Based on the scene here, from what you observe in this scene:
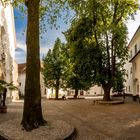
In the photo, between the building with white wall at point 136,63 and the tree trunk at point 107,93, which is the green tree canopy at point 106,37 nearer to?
the tree trunk at point 107,93

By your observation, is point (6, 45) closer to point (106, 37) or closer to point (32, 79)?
point (106, 37)

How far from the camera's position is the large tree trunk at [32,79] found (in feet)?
46.4

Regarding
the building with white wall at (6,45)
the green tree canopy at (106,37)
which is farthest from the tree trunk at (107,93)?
the building with white wall at (6,45)

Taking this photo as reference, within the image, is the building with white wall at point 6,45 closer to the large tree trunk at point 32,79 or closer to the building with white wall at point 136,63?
the large tree trunk at point 32,79

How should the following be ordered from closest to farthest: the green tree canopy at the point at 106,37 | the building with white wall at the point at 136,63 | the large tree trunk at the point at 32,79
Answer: the large tree trunk at the point at 32,79
the green tree canopy at the point at 106,37
the building with white wall at the point at 136,63

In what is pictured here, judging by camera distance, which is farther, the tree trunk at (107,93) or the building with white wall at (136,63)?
the building with white wall at (136,63)

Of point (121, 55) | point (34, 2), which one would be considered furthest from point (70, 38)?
point (34, 2)

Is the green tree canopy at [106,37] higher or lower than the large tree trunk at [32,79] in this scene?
higher

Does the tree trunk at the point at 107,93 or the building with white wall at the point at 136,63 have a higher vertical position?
the building with white wall at the point at 136,63

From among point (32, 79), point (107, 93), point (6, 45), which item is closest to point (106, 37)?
point (107, 93)

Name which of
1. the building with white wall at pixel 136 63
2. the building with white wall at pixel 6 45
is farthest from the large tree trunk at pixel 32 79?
the building with white wall at pixel 136 63

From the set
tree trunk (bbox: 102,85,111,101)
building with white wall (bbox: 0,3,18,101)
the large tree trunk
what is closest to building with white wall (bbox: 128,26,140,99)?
tree trunk (bbox: 102,85,111,101)

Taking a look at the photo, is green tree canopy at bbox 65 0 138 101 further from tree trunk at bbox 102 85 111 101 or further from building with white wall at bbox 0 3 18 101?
building with white wall at bbox 0 3 18 101

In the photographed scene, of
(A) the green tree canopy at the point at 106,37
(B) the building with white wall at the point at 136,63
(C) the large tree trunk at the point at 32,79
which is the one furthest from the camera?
(B) the building with white wall at the point at 136,63
